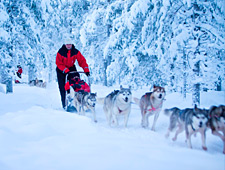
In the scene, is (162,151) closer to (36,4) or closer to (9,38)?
(9,38)

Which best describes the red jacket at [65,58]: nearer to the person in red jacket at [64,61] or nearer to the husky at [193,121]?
the person in red jacket at [64,61]

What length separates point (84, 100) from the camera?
599 cm

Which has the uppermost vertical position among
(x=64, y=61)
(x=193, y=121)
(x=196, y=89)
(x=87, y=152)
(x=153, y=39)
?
(x=153, y=39)

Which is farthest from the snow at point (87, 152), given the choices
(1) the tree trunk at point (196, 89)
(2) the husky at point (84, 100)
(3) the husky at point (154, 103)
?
(1) the tree trunk at point (196, 89)

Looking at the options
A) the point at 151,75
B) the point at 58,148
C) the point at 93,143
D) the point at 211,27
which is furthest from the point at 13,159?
the point at 151,75

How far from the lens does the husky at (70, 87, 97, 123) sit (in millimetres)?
5746

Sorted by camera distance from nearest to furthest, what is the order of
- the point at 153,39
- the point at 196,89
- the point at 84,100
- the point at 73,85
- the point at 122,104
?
the point at 122,104
the point at 84,100
the point at 73,85
the point at 196,89
the point at 153,39

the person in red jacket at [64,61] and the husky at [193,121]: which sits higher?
the person in red jacket at [64,61]

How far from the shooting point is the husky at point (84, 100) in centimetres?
575

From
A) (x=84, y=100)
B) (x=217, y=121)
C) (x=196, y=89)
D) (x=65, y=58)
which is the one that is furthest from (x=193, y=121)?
(x=65, y=58)

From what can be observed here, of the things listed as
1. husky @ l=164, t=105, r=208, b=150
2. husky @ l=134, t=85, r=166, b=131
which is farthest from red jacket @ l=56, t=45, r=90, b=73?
husky @ l=164, t=105, r=208, b=150

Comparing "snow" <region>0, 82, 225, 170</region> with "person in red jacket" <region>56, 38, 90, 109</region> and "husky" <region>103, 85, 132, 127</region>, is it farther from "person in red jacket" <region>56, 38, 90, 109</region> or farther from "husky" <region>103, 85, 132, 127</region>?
"person in red jacket" <region>56, 38, 90, 109</region>

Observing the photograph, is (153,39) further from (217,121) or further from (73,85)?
(217,121)

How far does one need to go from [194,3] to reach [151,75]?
13.0 ft
